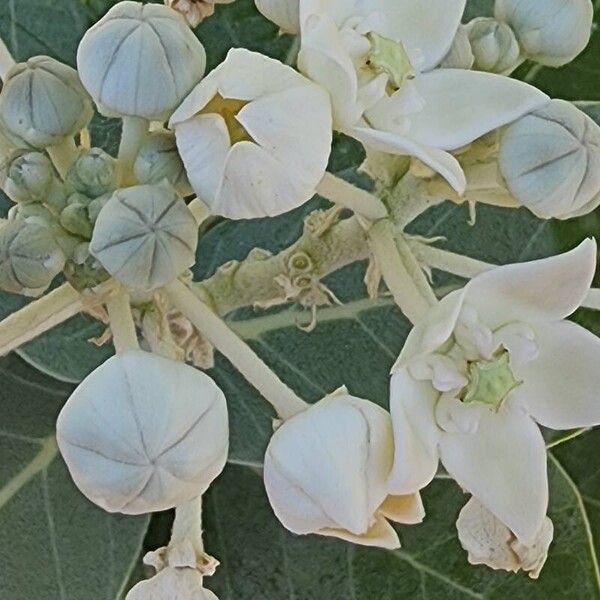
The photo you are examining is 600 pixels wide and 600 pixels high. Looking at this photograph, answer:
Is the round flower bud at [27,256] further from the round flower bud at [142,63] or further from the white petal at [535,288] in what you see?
the white petal at [535,288]

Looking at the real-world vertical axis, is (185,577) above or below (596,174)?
below

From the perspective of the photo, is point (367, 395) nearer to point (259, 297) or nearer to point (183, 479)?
point (259, 297)

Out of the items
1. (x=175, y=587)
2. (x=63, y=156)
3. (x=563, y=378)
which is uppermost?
(x=63, y=156)

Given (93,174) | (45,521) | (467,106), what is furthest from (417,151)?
(45,521)

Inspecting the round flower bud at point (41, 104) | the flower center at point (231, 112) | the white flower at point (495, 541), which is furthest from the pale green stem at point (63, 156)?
the white flower at point (495, 541)

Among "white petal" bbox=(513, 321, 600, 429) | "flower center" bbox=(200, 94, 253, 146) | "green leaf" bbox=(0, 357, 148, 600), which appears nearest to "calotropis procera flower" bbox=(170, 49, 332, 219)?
"flower center" bbox=(200, 94, 253, 146)

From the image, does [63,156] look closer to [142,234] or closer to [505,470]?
[142,234]

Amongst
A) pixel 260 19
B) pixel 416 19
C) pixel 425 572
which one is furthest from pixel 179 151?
pixel 425 572

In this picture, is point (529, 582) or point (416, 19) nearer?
point (416, 19)
